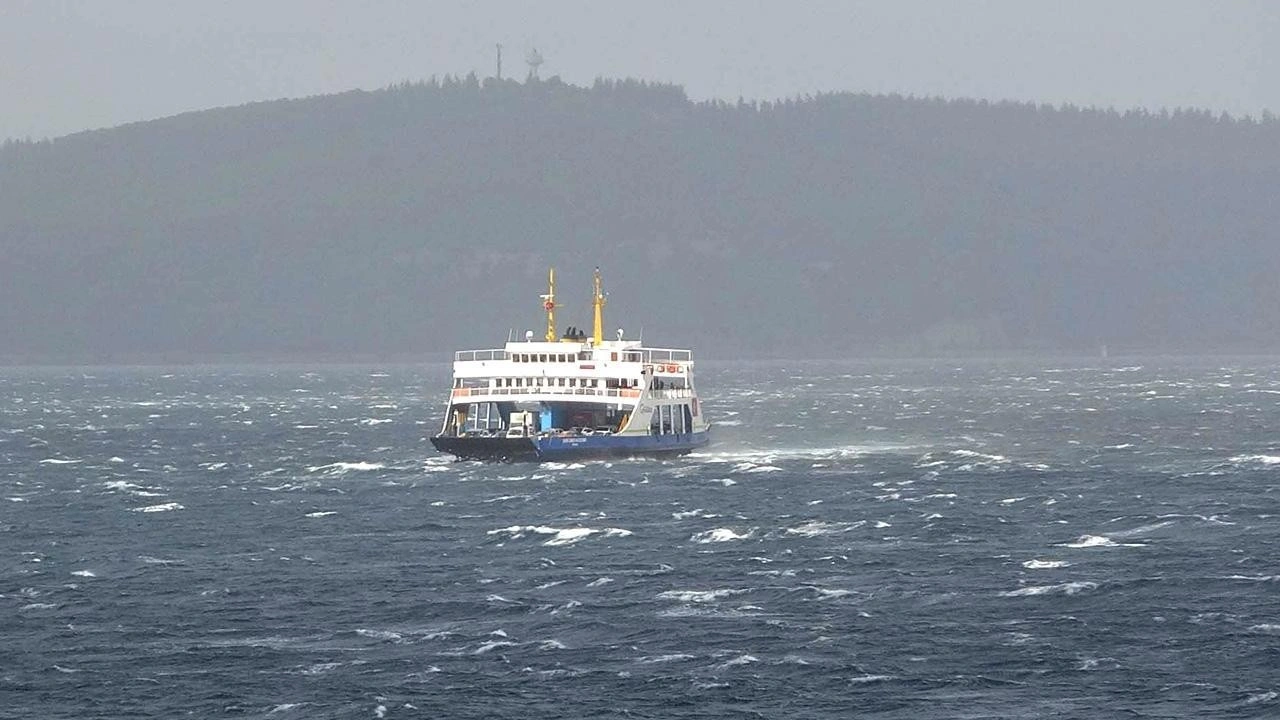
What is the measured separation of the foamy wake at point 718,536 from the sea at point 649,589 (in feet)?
1.70

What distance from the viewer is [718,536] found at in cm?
8731

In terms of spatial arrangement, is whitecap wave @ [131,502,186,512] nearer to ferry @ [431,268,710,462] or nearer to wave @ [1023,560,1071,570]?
ferry @ [431,268,710,462]

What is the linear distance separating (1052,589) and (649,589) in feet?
42.7

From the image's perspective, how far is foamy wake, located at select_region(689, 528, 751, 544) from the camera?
283ft

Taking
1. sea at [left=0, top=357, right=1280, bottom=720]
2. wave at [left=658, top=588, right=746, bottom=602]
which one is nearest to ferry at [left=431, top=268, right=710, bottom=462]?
sea at [left=0, top=357, right=1280, bottom=720]

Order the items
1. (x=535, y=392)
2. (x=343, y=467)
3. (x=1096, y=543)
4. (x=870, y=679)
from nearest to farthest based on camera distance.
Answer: (x=870, y=679) < (x=1096, y=543) < (x=343, y=467) < (x=535, y=392)

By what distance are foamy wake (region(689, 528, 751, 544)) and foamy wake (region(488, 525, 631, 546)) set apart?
3017mm

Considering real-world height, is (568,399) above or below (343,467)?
above

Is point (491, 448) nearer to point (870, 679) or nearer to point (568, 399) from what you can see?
point (568, 399)

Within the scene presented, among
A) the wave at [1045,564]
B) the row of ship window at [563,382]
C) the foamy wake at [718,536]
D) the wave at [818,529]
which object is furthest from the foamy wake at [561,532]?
the row of ship window at [563,382]

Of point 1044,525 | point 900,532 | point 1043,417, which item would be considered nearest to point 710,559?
point 900,532

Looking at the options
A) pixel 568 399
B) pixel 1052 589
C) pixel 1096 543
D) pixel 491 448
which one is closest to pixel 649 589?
pixel 1052 589

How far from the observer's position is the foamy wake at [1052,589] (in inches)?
2785

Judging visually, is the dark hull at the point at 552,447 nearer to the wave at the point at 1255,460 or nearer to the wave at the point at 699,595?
the wave at the point at 1255,460
